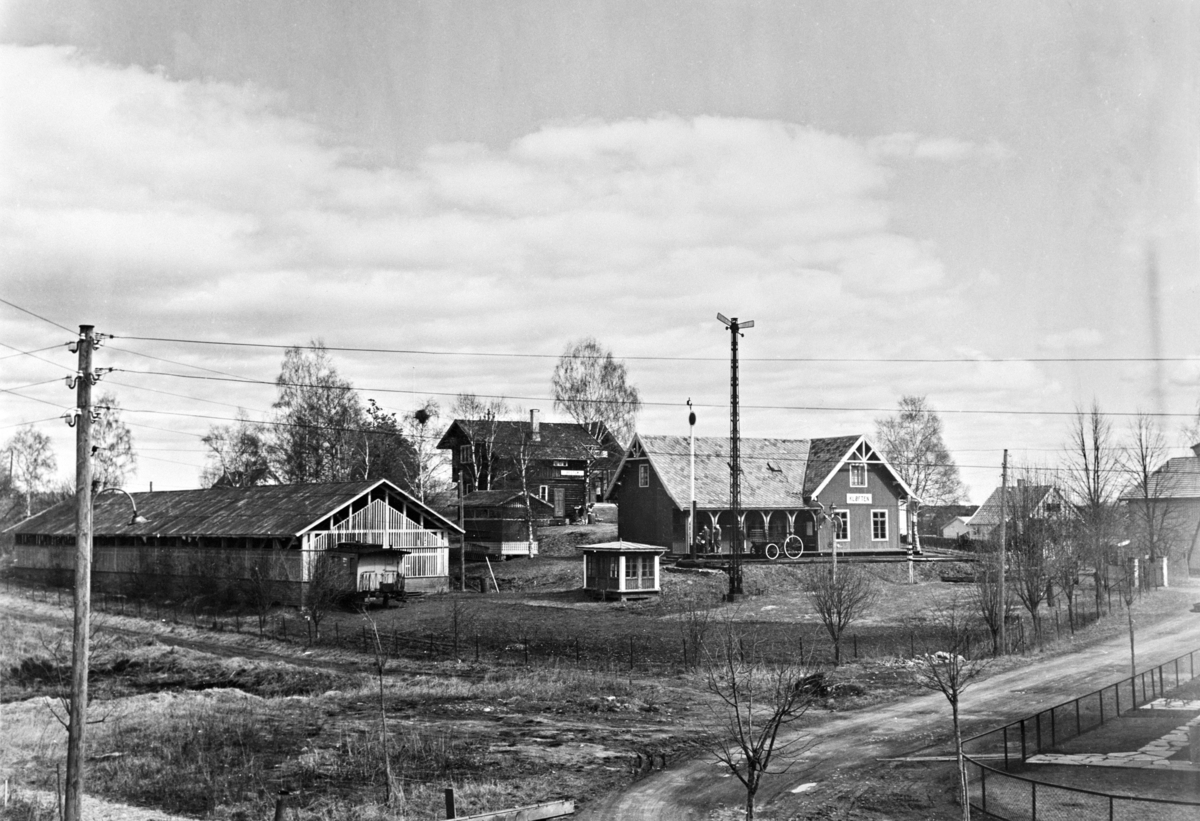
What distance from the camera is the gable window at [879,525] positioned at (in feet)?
194

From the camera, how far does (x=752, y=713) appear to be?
24734 millimetres

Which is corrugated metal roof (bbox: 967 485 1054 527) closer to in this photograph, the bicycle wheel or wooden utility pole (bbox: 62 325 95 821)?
the bicycle wheel

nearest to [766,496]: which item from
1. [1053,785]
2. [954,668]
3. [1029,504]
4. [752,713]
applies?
[1029,504]

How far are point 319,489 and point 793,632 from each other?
27656mm

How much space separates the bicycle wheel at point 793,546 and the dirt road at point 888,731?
70.6ft

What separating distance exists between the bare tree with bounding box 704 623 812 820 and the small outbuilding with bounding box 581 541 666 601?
39.5ft

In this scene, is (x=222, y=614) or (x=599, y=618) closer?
(x=599, y=618)

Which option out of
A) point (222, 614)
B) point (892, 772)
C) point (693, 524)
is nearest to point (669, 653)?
point (892, 772)

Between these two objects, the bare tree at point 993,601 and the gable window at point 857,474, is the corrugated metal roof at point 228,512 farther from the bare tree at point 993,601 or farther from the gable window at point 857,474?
the bare tree at point 993,601

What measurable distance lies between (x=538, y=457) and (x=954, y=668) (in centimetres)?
6038

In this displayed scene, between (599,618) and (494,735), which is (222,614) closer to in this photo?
(599,618)

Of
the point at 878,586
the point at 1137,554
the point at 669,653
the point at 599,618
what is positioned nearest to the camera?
the point at 669,653

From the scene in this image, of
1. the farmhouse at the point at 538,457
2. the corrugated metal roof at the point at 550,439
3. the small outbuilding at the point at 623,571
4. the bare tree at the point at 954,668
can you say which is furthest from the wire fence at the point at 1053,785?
the corrugated metal roof at the point at 550,439

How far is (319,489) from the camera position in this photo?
5356cm
